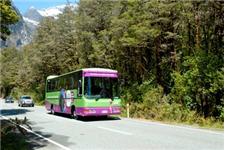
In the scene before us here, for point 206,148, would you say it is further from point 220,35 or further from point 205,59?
point 220,35

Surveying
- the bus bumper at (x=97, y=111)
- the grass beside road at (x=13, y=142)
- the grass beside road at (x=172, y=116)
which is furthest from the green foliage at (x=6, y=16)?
the grass beside road at (x=13, y=142)

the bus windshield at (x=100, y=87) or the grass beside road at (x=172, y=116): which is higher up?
the bus windshield at (x=100, y=87)

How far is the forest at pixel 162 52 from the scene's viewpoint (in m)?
26.1

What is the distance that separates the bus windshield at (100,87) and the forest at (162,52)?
12.0 feet

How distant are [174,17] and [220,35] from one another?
5190mm

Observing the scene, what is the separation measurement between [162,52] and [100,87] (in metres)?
11.2

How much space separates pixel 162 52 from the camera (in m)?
36.1

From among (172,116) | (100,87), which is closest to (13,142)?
(100,87)

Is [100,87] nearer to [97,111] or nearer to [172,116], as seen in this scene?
[97,111]

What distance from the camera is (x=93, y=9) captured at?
4494 cm

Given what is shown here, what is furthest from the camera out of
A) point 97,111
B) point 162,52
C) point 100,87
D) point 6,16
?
point 162,52

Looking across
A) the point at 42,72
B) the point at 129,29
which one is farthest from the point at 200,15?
the point at 42,72

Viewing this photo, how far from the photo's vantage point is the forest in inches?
1029

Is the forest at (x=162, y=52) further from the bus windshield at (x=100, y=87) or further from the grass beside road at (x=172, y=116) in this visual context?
the bus windshield at (x=100, y=87)
